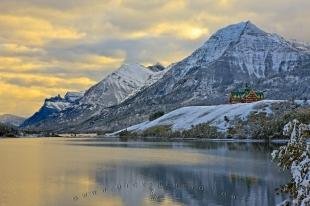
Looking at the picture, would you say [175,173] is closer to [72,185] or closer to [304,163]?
[72,185]

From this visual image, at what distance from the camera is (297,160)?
26.4m

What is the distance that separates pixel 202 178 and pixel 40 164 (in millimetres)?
49105

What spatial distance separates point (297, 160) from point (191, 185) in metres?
54.4

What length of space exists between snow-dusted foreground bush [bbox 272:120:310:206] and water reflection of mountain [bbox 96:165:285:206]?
36913 millimetres

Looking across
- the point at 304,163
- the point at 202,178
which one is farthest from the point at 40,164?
the point at 304,163

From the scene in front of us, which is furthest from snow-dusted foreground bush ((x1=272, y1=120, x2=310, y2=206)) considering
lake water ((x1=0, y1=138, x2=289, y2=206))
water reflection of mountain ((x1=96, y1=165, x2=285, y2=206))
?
lake water ((x1=0, y1=138, x2=289, y2=206))

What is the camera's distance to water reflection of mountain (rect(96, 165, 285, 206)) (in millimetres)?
66438

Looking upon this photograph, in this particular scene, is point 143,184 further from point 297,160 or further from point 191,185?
point 297,160

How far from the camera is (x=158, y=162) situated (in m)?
124

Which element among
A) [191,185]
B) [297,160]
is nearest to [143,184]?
[191,185]

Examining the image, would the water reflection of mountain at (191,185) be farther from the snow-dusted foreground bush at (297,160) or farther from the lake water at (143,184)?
the snow-dusted foreground bush at (297,160)

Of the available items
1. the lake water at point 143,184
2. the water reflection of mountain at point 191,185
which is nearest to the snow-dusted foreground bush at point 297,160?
the water reflection of mountain at point 191,185

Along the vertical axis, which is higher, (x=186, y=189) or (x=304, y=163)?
(x=304, y=163)

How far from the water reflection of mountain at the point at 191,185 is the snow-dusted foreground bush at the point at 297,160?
36913 mm
